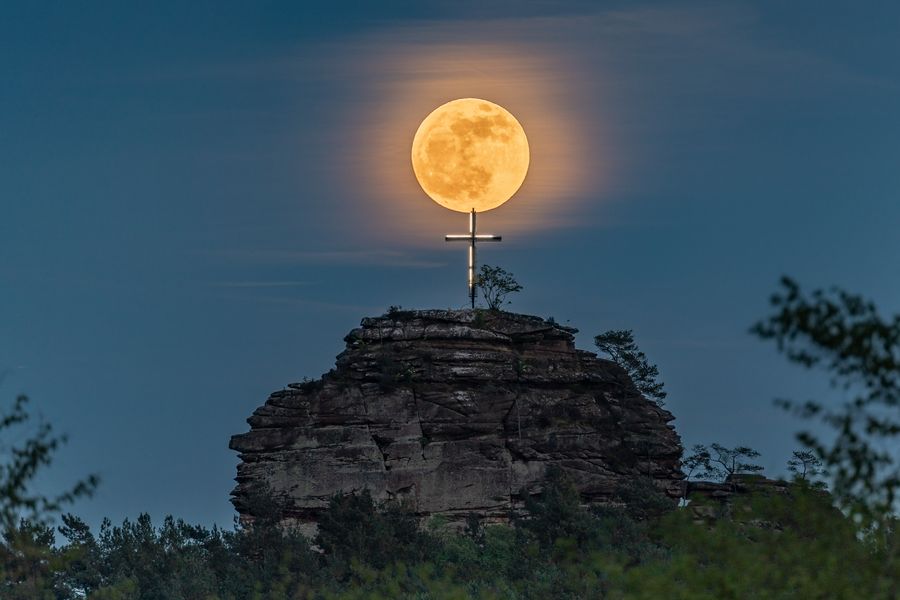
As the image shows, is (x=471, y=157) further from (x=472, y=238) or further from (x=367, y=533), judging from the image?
(x=367, y=533)

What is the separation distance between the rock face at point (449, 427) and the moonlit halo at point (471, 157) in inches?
259

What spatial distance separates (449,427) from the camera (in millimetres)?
86438

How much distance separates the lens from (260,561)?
80.7 meters

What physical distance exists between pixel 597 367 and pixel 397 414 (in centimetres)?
1200

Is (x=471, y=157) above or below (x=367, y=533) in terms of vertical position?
above

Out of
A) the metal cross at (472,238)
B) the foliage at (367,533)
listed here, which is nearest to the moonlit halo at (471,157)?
the metal cross at (472,238)

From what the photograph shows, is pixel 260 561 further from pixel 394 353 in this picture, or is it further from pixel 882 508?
pixel 882 508

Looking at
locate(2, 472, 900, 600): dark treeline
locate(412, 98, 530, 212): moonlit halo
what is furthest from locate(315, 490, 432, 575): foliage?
locate(412, 98, 530, 212): moonlit halo

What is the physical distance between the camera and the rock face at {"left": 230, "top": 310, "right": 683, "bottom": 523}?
280 ft

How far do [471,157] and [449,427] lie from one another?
1448 centimetres

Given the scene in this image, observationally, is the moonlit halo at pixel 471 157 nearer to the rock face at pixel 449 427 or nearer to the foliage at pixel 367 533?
the rock face at pixel 449 427

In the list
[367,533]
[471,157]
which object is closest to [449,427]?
[367,533]

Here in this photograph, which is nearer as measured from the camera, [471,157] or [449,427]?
[449,427]

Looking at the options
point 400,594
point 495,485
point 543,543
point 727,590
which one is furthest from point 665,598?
point 495,485
